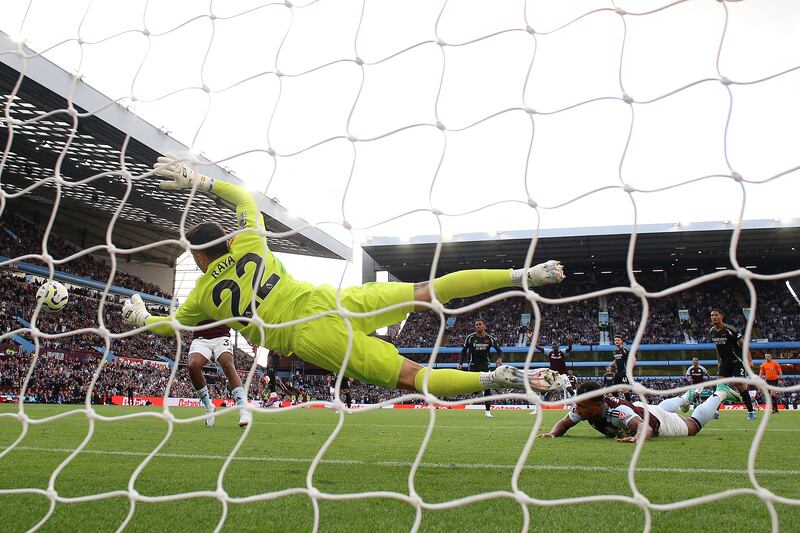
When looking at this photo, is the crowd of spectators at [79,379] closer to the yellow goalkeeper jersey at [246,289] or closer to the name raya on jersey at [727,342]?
the name raya on jersey at [727,342]

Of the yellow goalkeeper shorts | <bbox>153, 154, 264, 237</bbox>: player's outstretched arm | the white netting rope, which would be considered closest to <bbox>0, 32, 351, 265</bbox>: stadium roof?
<bbox>153, 154, 264, 237</bbox>: player's outstretched arm

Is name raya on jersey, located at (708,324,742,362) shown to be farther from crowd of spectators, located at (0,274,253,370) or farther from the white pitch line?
crowd of spectators, located at (0,274,253,370)

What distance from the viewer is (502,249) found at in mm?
30547

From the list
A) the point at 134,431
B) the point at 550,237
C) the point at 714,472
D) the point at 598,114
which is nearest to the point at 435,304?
the point at 598,114

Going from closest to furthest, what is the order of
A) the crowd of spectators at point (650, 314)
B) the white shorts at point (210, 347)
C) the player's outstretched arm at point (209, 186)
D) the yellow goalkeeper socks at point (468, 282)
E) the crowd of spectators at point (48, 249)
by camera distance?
1. the yellow goalkeeper socks at point (468, 282)
2. the player's outstretched arm at point (209, 186)
3. the white shorts at point (210, 347)
4. the crowd of spectators at point (48, 249)
5. the crowd of spectators at point (650, 314)

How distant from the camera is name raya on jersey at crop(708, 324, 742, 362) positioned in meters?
9.14

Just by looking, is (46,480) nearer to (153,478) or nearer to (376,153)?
(153,478)

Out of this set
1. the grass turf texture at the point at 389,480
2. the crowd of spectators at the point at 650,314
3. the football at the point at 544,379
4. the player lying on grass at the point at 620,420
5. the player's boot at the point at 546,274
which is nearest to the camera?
the grass turf texture at the point at 389,480

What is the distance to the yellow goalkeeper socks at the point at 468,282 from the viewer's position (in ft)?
11.4

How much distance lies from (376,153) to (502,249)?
89.7 ft

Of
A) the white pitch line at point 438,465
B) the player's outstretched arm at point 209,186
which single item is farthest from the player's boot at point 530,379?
the player's outstretched arm at point 209,186

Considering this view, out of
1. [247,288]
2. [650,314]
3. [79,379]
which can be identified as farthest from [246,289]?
[650,314]

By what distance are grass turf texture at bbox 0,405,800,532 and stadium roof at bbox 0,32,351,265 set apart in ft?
11.9

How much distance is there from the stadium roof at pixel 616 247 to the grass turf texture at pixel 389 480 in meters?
23.3
